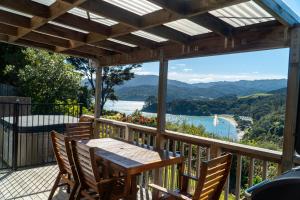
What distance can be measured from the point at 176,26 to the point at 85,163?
2.07 meters

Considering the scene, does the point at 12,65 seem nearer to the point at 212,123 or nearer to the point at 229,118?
the point at 212,123

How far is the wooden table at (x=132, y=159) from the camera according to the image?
2.78m

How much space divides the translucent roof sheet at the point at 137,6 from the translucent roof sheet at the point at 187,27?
400 mm

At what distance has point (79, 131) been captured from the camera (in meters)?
4.67

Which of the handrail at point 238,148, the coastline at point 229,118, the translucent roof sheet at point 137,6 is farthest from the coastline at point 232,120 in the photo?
the translucent roof sheet at point 137,6

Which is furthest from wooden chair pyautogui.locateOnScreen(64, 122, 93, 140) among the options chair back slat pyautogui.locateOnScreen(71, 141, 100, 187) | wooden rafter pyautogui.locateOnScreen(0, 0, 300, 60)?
chair back slat pyautogui.locateOnScreen(71, 141, 100, 187)

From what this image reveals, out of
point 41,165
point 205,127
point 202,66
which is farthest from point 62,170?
point 202,66

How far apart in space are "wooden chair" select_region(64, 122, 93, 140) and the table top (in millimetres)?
790

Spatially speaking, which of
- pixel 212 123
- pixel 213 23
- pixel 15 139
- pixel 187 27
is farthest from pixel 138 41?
pixel 212 123

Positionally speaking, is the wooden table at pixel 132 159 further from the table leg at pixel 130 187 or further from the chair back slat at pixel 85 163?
the chair back slat at pixel 85 163

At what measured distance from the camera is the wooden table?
2.78 metres

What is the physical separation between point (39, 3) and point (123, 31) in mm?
1087

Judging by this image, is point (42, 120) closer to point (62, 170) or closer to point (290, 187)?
point (62, 170)

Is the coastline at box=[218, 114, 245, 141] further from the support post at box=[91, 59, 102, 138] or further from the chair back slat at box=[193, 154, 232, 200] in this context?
the chair back slat at box=[193, 154, 232, 200]
